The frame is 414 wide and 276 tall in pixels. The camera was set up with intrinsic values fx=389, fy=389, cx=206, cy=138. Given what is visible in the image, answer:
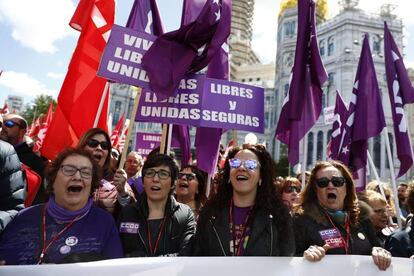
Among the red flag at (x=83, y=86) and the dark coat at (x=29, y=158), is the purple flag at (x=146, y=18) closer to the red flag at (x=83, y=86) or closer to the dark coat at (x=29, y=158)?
the red flag at (x=83, y=86)

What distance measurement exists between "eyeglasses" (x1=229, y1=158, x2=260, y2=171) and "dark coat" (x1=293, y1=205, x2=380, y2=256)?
551mm

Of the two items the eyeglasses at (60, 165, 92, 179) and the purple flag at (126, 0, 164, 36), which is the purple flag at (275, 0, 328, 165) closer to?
the purple flag at (126, 0, 164, 36)

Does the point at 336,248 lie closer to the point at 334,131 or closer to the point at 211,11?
the point at 211,11

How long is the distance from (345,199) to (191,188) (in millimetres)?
1708

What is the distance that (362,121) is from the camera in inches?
214

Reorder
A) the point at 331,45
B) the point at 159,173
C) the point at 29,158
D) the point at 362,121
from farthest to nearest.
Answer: the point at 331,45 < the point at 362,121 < the point at 29,158 < the point at 159,173

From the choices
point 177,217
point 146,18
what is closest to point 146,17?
point 146,18

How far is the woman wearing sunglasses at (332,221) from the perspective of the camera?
273cm

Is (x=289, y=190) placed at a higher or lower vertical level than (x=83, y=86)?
lower

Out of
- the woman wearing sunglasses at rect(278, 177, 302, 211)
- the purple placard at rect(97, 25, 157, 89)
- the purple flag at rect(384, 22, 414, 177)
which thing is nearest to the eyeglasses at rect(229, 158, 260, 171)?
the purple placard at rect(97, 25, 157, 89)

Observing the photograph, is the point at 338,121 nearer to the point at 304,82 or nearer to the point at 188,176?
the point at 304,82

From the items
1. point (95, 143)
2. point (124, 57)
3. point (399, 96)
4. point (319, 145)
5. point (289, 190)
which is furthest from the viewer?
point (319, 145)

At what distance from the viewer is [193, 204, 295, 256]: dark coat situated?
8.32 ft

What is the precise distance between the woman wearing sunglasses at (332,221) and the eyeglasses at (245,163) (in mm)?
554
